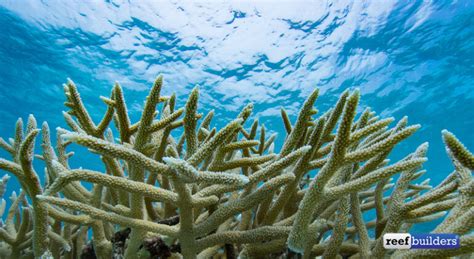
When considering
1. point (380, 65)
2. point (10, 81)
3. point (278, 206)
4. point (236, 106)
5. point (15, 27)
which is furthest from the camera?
point (236, 106)

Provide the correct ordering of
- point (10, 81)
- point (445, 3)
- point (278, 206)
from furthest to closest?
1. point (10, 81)
2. point (445, 3)
3. point (278, 206)

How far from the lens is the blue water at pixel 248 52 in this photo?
49.6 ft

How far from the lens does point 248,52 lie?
1766 centimetres

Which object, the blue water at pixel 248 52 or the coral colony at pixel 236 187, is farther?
the blue water at pixel 248 52

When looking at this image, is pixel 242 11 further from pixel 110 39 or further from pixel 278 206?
pixel 278 206

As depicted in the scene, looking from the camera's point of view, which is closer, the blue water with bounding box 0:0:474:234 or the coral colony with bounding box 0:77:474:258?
the coral colony with bounding box 0:77:474:258

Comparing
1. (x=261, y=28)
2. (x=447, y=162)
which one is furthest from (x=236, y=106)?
(x=447, y=162)

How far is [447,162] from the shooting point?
33062 mm

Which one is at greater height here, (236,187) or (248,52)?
(248,52)

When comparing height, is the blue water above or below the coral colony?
above

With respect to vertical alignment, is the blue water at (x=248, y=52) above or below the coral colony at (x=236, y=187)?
above

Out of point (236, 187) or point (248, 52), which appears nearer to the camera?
point (236, 187)

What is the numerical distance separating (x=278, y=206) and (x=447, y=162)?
39.1m

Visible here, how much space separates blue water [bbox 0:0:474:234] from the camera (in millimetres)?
15125
